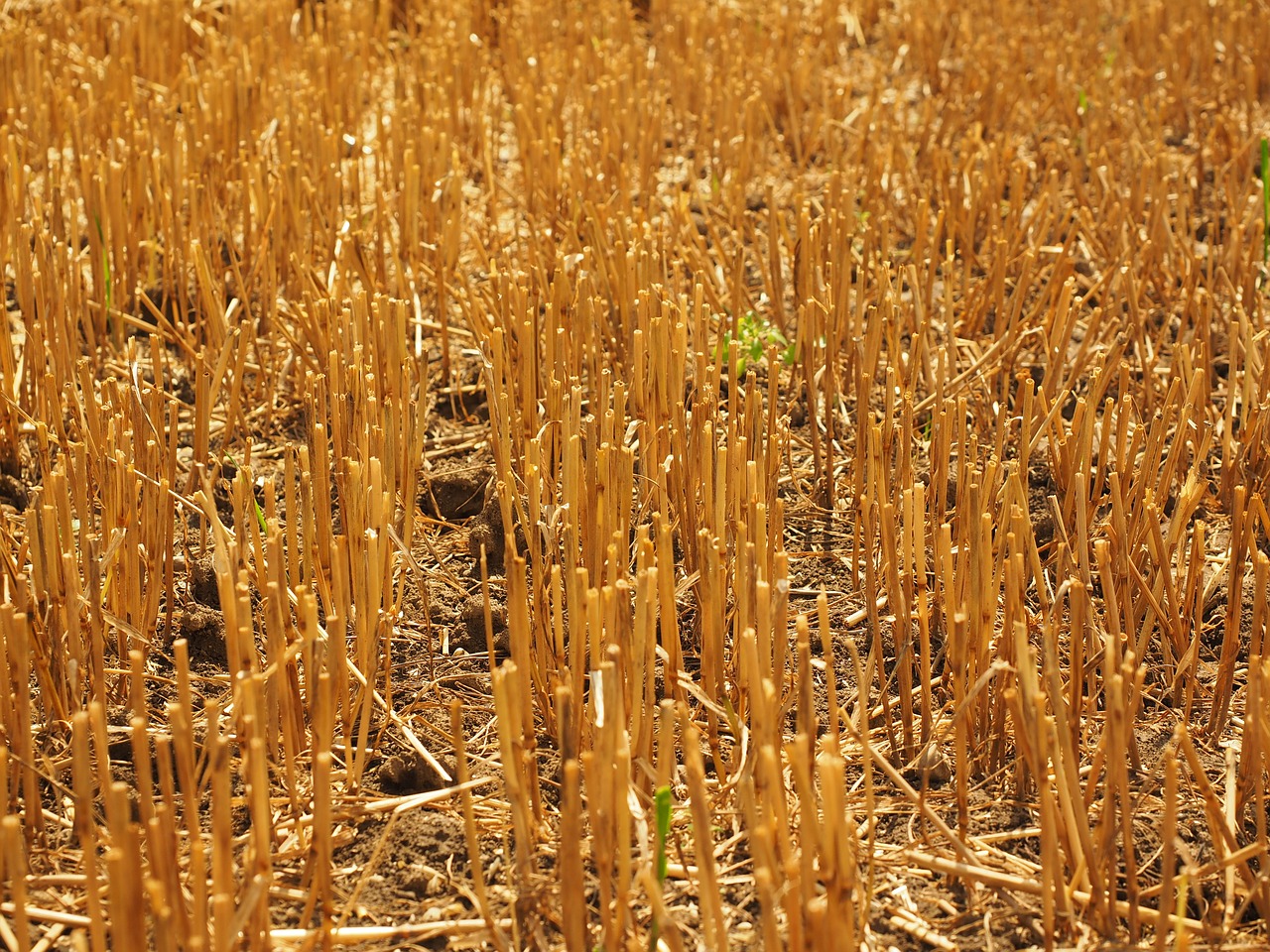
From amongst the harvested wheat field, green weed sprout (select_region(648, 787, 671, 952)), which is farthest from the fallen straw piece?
green weed sprout (select_region(648, 787, 671, 952))

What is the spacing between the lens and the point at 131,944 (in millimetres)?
1114

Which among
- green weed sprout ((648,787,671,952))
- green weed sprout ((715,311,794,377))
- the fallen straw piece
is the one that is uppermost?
green weed sprout ((715,311,794,377))

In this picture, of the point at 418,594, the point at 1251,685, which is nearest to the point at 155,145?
the point at 418,594

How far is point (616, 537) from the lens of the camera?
1.56 m

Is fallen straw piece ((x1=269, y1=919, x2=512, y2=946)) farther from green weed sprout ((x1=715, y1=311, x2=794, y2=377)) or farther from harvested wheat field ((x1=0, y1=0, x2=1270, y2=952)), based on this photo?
green weed sprout ((x1=715, y1=311, x2=794, y2=377))

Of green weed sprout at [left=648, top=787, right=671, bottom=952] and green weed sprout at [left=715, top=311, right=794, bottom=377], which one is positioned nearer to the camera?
green weed sprout at [left=648, top=787, right=671, bottom=952]

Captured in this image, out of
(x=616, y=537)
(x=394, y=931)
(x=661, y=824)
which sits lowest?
(x=394, y=931)

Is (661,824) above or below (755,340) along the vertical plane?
below

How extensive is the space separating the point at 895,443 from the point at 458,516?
2.44 ft

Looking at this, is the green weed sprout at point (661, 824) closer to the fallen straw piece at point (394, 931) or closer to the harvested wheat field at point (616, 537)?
the harvested wheat field at point (616, 537)

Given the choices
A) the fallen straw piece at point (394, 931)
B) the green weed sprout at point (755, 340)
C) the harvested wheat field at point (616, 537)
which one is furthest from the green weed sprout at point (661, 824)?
the green weed sprout at point (755, 340)

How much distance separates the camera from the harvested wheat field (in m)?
1.35

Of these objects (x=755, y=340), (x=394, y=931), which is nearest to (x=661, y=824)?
(x=394, y=931)

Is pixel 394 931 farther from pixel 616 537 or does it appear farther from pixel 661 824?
pixel 616 537
